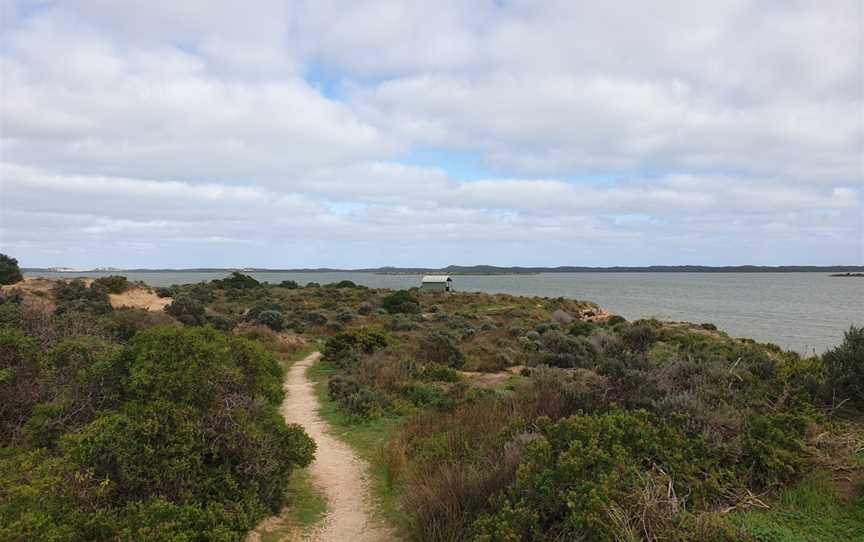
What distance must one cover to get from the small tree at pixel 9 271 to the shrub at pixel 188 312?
68.3ft

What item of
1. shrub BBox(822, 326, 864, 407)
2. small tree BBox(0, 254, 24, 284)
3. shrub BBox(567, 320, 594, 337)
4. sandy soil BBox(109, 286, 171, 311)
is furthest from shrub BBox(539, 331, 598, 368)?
small tree BBox(0, 254, 24, 284)

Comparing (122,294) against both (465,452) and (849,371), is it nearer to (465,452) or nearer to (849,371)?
(465,452)

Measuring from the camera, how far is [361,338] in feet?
58.4

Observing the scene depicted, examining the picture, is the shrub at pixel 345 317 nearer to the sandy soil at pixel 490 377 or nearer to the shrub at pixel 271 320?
the shrub at pixel 271 320

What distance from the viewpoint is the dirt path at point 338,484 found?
571cm

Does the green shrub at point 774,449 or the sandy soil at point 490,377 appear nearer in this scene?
the green shrub at point 774,449

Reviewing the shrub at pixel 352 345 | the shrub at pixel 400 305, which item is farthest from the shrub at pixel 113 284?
the shrub at pixel 352 345

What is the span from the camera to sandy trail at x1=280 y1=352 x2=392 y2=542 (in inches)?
225

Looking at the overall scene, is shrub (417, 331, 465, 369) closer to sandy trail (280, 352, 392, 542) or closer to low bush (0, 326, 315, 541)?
sandy trail (280, 352, 392, 542)

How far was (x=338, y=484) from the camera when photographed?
7129 mm

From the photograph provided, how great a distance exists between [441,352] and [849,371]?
12.3m

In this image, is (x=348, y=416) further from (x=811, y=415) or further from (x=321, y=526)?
(x=811, y=415)

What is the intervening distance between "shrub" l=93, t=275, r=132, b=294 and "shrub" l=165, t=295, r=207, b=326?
13.9 metres

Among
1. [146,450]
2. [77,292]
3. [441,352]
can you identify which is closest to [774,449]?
[146,450]
